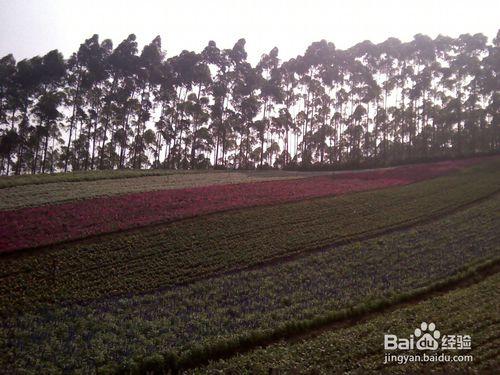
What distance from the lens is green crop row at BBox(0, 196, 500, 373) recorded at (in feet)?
46.5

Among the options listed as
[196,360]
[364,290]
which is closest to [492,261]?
[364,290]

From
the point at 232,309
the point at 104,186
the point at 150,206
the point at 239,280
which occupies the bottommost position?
the point at 232,309

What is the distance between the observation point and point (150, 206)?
98.3ft

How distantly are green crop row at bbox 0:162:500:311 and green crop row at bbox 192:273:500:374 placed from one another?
7.27 meters

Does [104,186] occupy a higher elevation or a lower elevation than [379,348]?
higher

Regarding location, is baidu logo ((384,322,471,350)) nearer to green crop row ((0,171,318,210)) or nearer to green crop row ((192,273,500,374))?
green crop row ((192,273,500,374))

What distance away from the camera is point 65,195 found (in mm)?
33281

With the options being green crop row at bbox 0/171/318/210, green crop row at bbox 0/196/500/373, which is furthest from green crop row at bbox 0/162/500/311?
green crop row at bbox 0/171/318/210

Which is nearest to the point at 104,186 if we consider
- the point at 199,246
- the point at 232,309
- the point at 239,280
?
the point at 199,246

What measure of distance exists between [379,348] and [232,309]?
588 cm

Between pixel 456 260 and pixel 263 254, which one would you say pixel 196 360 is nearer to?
pixel 263 254

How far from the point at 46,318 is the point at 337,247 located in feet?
46.7

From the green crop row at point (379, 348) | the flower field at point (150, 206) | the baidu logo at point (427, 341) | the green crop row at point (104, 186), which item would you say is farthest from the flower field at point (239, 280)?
the green crop row at point (104, 186)

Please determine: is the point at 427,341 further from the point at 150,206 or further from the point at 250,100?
the point at 250,100
